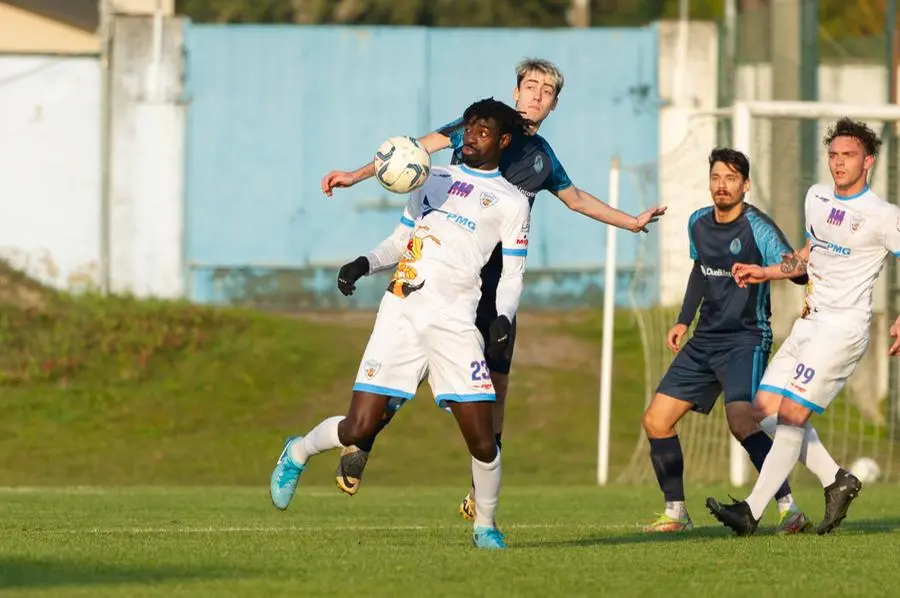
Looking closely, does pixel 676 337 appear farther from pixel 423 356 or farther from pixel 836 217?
pixel 423 356

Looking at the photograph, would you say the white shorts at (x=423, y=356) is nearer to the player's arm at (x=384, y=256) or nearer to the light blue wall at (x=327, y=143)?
the player's arm at (x=384, y=256)

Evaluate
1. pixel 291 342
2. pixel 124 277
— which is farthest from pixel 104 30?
pixel 291 342

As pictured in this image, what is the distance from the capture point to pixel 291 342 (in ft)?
76.9

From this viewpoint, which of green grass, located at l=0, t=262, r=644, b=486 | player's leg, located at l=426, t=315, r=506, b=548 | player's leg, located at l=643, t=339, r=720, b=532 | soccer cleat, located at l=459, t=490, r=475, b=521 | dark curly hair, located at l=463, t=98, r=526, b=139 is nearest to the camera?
player's leg, located at l=426, t=315, r=506, b=548

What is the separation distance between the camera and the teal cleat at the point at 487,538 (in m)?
8.88

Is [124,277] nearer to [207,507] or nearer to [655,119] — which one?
[655,119]

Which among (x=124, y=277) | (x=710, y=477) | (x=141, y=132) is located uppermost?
(x=141, y=132)

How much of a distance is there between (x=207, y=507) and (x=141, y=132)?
44.7 ft

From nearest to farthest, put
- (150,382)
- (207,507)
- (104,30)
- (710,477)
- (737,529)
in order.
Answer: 1. (737,529)
2. (207,507)
3. (710,477)
4. (150,382)
5. (104,30)

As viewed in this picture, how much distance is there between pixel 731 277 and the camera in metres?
10.7

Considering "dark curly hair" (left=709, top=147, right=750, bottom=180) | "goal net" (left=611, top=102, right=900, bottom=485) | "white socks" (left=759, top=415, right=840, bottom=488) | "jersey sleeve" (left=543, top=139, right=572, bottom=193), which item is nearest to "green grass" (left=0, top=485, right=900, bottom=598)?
"white socks" (left=759, top=415, right=840, bottom=488)

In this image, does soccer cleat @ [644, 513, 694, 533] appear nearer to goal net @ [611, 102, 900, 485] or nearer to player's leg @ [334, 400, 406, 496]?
player's leg @ [334, 400, 406, 496]

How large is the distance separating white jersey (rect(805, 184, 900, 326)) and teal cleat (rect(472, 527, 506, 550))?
237 cm

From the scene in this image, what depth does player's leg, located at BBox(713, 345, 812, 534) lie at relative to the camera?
34.5 ft
